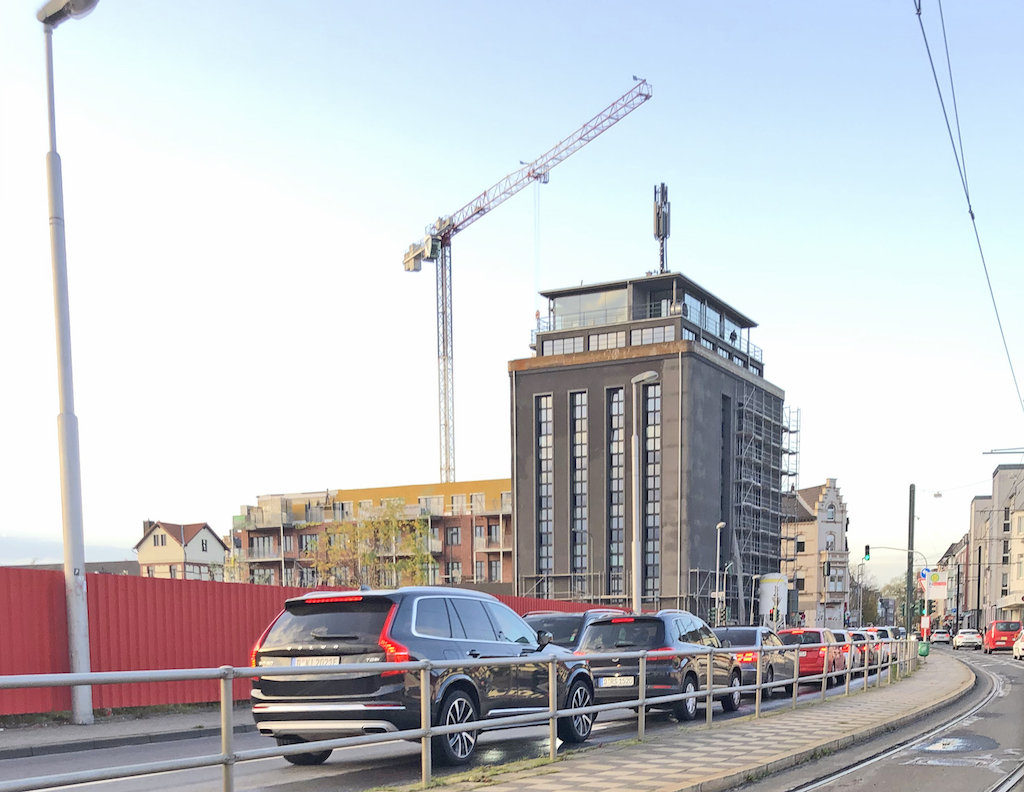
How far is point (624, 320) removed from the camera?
90.0m

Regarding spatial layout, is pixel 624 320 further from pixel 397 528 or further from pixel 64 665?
pixel 64 665

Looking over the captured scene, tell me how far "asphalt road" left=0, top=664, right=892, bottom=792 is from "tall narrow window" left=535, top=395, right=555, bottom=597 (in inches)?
2808

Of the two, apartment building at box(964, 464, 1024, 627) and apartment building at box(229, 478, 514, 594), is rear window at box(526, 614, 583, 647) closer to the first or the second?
apartment building at box(229, 478, 514, 594)

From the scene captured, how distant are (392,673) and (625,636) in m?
7.56

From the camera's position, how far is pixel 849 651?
20391 millimetres

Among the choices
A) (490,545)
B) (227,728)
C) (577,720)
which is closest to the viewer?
(227,728)

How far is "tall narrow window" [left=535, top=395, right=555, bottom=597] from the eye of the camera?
8775 cm

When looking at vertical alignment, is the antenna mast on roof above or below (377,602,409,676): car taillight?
above

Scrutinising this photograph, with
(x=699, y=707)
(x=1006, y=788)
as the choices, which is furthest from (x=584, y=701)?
(x=699, y=707)

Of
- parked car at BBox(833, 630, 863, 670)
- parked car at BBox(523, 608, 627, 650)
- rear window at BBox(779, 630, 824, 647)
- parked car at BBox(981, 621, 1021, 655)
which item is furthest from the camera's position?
parked car at BBox(981, 621, 1021, 655)

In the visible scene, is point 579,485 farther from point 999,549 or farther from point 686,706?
point 686,706

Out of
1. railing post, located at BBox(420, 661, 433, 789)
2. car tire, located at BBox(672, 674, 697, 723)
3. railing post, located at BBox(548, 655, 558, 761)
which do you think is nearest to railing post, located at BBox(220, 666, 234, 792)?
railing post, located at BBox(420, 661, 433, 789)

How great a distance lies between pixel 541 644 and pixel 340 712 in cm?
355

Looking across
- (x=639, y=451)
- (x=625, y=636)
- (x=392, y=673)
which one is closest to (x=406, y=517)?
(x=639, y=451)
